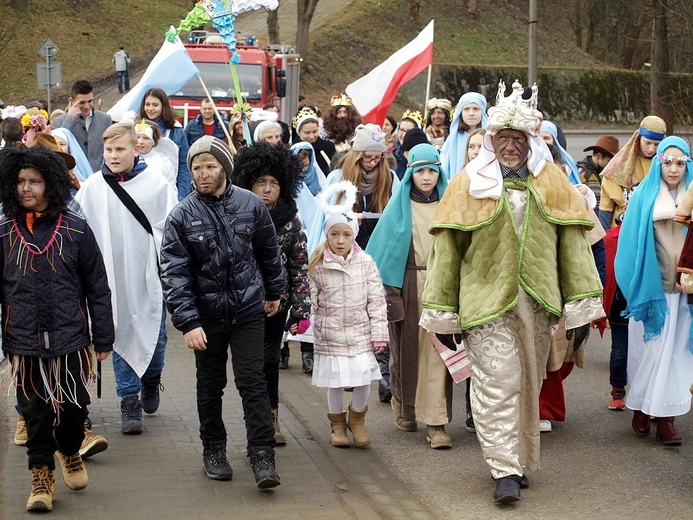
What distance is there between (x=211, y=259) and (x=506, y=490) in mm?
1970

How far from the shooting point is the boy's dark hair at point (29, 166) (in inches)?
227

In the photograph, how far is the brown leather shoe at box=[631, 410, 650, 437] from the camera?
7.37 m

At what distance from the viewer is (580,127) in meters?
45.0

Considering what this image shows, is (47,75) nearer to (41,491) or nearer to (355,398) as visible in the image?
(355,398)

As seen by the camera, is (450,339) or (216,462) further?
(216,462)

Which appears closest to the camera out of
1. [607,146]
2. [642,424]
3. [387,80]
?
[642,424]

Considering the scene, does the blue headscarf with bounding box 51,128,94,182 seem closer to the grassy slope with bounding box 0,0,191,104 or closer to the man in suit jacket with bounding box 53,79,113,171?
the man in suit jacket with bounding box 53,79,113,171

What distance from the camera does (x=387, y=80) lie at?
13.5 m

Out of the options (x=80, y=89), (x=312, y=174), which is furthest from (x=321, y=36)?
(x=312, y=174)

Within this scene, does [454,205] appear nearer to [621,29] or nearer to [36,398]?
[36,398]

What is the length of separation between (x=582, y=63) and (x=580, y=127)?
7608 millimetres

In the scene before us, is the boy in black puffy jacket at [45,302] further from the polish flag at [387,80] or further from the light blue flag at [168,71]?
the polish flag at [387,80]

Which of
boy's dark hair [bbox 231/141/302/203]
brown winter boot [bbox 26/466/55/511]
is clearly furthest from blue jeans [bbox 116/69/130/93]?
brown winter boot [bbox 26/466/55/511]

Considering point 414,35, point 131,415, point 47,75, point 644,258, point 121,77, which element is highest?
point 414,35
